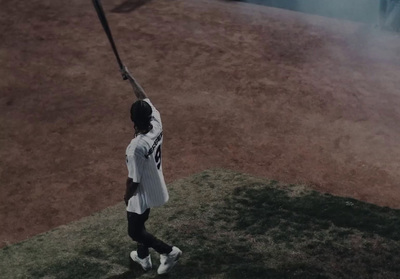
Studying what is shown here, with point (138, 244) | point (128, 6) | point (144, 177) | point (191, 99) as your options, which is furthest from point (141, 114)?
point (128, 6)

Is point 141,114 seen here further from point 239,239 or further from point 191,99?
point 191,99

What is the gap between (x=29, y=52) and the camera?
42.0ft

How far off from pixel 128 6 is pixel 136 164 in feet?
33.8

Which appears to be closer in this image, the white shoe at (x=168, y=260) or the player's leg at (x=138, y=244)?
the player's leg at (x=138, y=244)

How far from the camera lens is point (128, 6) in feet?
49.2

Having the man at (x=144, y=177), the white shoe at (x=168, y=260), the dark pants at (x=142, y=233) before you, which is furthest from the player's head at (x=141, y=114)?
the white shoe at (x=168, y=260)

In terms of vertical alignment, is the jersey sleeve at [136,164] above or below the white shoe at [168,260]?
above

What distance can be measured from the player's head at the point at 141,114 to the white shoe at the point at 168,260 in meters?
1.46

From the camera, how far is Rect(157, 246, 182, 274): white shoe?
608 centimetres

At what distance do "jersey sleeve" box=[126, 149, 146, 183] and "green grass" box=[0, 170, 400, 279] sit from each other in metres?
1.32

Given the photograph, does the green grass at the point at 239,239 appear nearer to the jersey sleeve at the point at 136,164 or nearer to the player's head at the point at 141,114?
the jersey sleeve at the point at 136,164

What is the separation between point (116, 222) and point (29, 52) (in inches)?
261

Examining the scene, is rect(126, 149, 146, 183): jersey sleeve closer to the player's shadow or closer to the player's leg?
the player's leg

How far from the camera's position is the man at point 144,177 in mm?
5496
